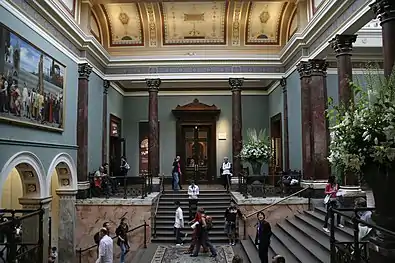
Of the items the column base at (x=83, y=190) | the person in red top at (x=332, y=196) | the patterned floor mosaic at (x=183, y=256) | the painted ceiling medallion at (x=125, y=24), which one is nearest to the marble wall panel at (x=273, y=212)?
the patterned floor mosaic at (x=183, y=256)

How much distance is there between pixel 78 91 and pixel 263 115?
976 centimetres

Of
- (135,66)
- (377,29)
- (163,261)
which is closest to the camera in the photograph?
(163,261)

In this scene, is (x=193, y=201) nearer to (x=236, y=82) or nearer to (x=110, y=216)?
(x=110, y=216)

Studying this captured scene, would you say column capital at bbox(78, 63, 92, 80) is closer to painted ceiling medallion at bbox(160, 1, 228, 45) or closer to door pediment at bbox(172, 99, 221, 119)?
painted ceiling medallion at bbox(160, 1, 228, 45)

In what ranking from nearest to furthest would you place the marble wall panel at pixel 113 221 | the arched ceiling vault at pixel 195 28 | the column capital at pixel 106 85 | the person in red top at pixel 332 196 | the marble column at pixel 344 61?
the person in red top at pixel 332 196 < the marble column at pixel 344 61 < the marble wall panel at pixel 113 221 < the arched ceiling vault at pixel 195 28 < the column capital at pixel 106 85

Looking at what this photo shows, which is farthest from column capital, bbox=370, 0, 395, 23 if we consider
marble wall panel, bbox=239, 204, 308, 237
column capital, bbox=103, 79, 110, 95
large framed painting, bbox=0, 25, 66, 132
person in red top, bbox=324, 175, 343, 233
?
column capital, bbox=103, 79, 110, 95

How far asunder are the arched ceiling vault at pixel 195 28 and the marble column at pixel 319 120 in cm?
335

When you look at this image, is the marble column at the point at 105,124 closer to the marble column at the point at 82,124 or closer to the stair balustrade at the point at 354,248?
the marble column at the point at 82,124

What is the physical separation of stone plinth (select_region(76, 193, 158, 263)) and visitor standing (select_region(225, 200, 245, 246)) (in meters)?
2.44

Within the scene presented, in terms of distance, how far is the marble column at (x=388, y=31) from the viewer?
245 inches

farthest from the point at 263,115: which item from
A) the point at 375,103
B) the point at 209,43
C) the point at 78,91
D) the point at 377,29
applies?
the point at 375,103

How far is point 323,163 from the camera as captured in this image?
11.2 metres

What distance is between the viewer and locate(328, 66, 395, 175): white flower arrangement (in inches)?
154

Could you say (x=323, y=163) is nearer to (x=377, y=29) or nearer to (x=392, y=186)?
(x=377, y=29)
